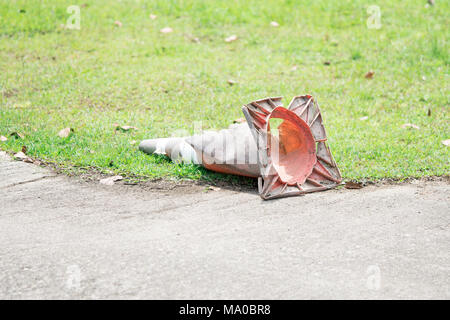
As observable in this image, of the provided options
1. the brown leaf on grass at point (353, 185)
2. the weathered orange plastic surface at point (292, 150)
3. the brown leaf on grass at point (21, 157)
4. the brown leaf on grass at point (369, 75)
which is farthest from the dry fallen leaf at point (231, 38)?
the brown leaf on grass at point (353, 185)

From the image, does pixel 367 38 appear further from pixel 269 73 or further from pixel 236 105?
pixel 236 105

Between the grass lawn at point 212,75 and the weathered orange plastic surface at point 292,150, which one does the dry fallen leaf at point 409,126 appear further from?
the weathered orange plastic surface at point 292,150

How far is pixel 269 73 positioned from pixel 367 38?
171cm

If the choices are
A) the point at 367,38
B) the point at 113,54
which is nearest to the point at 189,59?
the point at 113,54

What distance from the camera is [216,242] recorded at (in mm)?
3412

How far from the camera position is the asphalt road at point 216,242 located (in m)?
2.93

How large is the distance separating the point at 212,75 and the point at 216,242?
3581mm

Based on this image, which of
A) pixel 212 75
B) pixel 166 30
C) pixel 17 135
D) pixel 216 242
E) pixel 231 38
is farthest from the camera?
pixel 166 30

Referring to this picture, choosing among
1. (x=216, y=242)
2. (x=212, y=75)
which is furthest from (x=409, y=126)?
(x=216, y=242)

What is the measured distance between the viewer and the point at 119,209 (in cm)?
388

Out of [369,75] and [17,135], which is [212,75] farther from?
[17,135]

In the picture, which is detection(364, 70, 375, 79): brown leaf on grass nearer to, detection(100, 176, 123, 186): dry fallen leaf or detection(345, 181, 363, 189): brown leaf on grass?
detection(345, 181, 363, 189): brown leaf on grass

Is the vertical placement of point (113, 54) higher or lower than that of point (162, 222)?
higher

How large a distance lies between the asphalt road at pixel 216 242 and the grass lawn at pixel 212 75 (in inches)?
18.7
